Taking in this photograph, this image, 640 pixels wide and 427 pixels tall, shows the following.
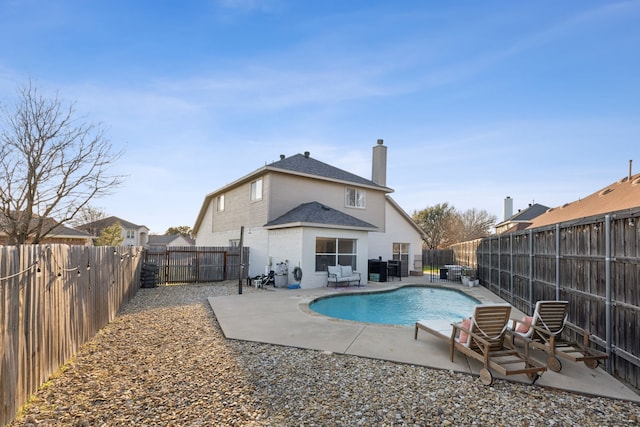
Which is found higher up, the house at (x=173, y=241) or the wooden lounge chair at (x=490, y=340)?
the wooden lounge chair at (x=490, y=340)

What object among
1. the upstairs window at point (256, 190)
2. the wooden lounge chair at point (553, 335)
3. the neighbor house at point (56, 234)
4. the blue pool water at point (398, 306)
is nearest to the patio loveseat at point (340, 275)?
the blue pool water at point (398, 306)

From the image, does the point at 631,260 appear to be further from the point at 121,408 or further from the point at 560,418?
the point at 121,408

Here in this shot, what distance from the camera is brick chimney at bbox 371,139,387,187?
2050 cm

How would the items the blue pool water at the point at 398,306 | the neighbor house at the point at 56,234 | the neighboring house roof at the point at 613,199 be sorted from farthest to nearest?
1. the neighboring house roof at the point at 613,199
2. the neighbor house at the point at 56,234
3. the blue pool water at the point at 398,306

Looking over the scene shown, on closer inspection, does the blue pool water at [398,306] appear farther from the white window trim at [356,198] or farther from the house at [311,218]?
the white window trim at [356,198]

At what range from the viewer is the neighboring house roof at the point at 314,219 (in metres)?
13.8

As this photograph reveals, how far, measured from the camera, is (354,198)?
18.9m

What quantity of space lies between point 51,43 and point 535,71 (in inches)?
594

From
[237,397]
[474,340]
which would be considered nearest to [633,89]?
[474,340]

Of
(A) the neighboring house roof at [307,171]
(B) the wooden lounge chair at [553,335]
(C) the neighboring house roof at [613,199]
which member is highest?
(A) the neighboring house roof at [307,171]

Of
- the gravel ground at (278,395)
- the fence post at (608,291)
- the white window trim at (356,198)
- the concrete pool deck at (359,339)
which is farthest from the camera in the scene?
the white window trim at (356,198)

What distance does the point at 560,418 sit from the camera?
A: 3.44m

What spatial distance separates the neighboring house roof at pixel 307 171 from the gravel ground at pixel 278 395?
1119 cm

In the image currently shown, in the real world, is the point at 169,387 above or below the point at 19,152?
below
